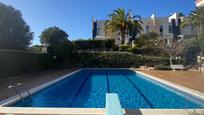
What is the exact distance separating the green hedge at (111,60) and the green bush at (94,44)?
658 cm

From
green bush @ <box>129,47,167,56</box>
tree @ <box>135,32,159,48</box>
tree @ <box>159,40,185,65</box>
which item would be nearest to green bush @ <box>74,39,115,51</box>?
tree @ <box>135,32,159,48</box>

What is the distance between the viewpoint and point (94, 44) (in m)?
41.3

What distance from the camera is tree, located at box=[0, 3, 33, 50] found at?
33094mm

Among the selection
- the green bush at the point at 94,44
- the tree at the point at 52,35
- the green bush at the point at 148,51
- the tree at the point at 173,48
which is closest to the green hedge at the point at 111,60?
the tree at the point at 173,48

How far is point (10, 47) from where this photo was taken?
110ft

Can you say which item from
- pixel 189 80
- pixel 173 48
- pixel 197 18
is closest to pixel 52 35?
pixel 173 48

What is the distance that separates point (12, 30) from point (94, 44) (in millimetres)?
11489

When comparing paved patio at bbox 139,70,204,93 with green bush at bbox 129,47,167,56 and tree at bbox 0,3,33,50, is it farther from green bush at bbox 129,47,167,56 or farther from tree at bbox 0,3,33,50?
tree at bbox 0,3,33,50

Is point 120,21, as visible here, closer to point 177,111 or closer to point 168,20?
point 168,20

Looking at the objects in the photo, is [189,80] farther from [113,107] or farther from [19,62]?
[113,107]

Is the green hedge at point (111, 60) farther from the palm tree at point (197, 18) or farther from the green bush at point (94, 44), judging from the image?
the palm tree at point (197, 18)

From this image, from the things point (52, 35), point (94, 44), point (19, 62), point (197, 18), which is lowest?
point (19, 62)

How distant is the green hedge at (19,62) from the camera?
56.2ft

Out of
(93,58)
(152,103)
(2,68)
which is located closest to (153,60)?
(93,58)
